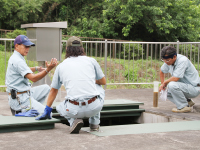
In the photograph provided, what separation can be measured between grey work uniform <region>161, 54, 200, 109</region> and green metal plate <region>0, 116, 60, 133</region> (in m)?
2.56

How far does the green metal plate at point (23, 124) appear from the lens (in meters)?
4.58

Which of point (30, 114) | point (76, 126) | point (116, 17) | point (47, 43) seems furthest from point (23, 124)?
point (116, 17)

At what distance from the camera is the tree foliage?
20594 millimetres

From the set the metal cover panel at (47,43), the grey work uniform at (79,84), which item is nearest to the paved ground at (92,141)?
the grey work uniform at (79,84)

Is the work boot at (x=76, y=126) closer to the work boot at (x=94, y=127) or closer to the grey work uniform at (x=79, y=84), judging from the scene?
the grey work uniform at (x=79, y=84)

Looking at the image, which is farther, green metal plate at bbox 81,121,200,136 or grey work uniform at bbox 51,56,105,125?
green metal plate at bbox 81,121,200,136

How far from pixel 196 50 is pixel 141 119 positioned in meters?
4.77

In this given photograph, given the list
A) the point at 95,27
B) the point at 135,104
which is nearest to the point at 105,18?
the point at 95,27

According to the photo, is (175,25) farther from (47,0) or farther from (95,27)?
(47,0)

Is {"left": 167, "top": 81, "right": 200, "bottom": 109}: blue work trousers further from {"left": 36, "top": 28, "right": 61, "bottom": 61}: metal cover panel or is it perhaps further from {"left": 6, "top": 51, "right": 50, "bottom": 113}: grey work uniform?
{"left": 6, "top": 51, "right": 50, "bottom": 113}: grey work uniform

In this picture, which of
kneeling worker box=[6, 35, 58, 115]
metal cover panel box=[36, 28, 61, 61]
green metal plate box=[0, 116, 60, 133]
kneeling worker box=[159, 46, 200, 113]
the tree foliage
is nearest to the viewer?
Answer: green metal plate box=[0, 116, 60, 133]

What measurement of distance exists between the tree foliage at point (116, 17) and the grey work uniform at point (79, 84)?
1617 cm

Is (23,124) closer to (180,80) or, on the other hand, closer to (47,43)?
(47,43)

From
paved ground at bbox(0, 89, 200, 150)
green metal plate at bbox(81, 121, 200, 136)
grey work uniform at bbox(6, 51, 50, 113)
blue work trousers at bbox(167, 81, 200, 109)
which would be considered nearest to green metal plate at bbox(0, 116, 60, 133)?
paved ground at bbox(0, 89, 200, 150)
